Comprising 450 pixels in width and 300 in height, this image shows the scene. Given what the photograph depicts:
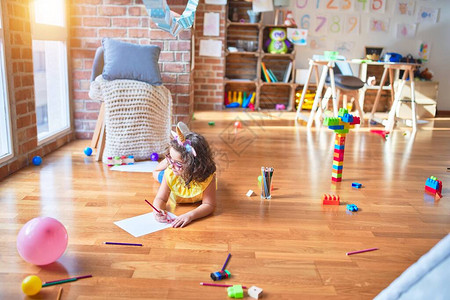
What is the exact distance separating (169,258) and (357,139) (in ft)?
9.34

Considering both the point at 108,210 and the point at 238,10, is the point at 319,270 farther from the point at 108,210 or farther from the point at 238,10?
the point at 238,10

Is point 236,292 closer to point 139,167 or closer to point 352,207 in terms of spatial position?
point 352,207

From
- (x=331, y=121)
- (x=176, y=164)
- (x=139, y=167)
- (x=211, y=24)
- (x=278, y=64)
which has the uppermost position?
(x=211, y=24)

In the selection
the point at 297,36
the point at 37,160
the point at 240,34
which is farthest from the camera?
the point at 240,34

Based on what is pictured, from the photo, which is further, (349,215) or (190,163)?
(349,215)

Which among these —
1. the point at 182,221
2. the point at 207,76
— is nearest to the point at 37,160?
the point at 182,221

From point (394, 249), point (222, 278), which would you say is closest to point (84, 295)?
point (222, 278)

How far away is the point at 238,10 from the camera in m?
5.76

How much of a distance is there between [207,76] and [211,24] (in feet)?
2.23

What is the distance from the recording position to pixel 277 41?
223 inches

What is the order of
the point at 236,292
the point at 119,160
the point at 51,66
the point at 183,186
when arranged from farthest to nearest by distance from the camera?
the point at 51,66 < the point at 119,160 < the point at 183,186 < the point at 236,292

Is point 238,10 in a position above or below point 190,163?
above

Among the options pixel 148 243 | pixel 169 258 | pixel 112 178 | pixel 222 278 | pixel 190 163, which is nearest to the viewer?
pixel 222 278

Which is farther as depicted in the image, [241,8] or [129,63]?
[241,8]
